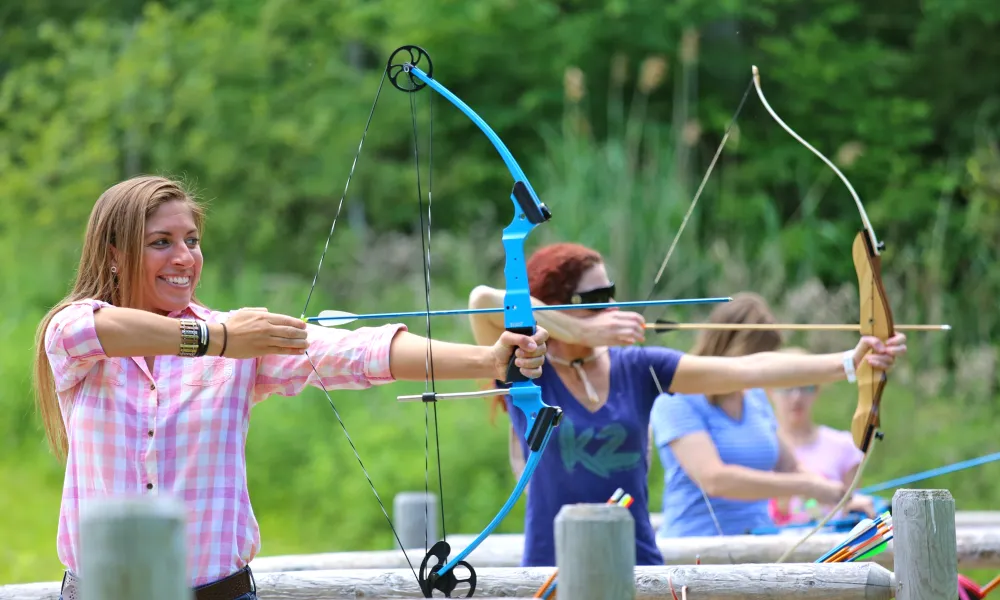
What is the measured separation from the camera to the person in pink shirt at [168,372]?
88.4 inches

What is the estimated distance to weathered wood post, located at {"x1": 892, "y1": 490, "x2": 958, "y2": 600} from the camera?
281 cm

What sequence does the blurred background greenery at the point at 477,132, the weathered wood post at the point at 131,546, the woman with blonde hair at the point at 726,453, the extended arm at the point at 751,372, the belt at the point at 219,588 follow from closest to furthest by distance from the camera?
the weathered wood post at the point at 131,546, the belt at the point at 219,588, the extended arm at the point at 751,372, the woman with blonde hair at the point at 726,453, the blurred background greenery at the point at 477,132

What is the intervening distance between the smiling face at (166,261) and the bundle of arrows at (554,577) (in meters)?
0.89

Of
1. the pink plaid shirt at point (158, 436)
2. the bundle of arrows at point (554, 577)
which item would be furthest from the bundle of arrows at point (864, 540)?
the pink plaid shirt at point (158, 436)

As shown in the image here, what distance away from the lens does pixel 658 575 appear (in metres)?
2.87

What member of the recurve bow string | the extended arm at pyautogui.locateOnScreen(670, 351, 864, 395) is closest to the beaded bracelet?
the extended arm at pyautogui.locateOnScreen(670, 351, 864, 395)

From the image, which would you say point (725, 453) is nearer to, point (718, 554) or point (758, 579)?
point (718, 554)

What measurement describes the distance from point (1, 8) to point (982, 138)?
8.38 meters

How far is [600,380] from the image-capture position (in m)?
3.28

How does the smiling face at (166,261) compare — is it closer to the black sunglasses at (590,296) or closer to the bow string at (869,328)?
the black sunglasses at (590,296)

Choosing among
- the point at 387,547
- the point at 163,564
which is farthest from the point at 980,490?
the point at 163,564

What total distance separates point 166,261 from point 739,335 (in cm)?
215

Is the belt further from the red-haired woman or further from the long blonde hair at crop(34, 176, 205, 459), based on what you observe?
the red-haired woman

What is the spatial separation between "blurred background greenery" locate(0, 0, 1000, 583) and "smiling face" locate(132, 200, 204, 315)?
232 inches
